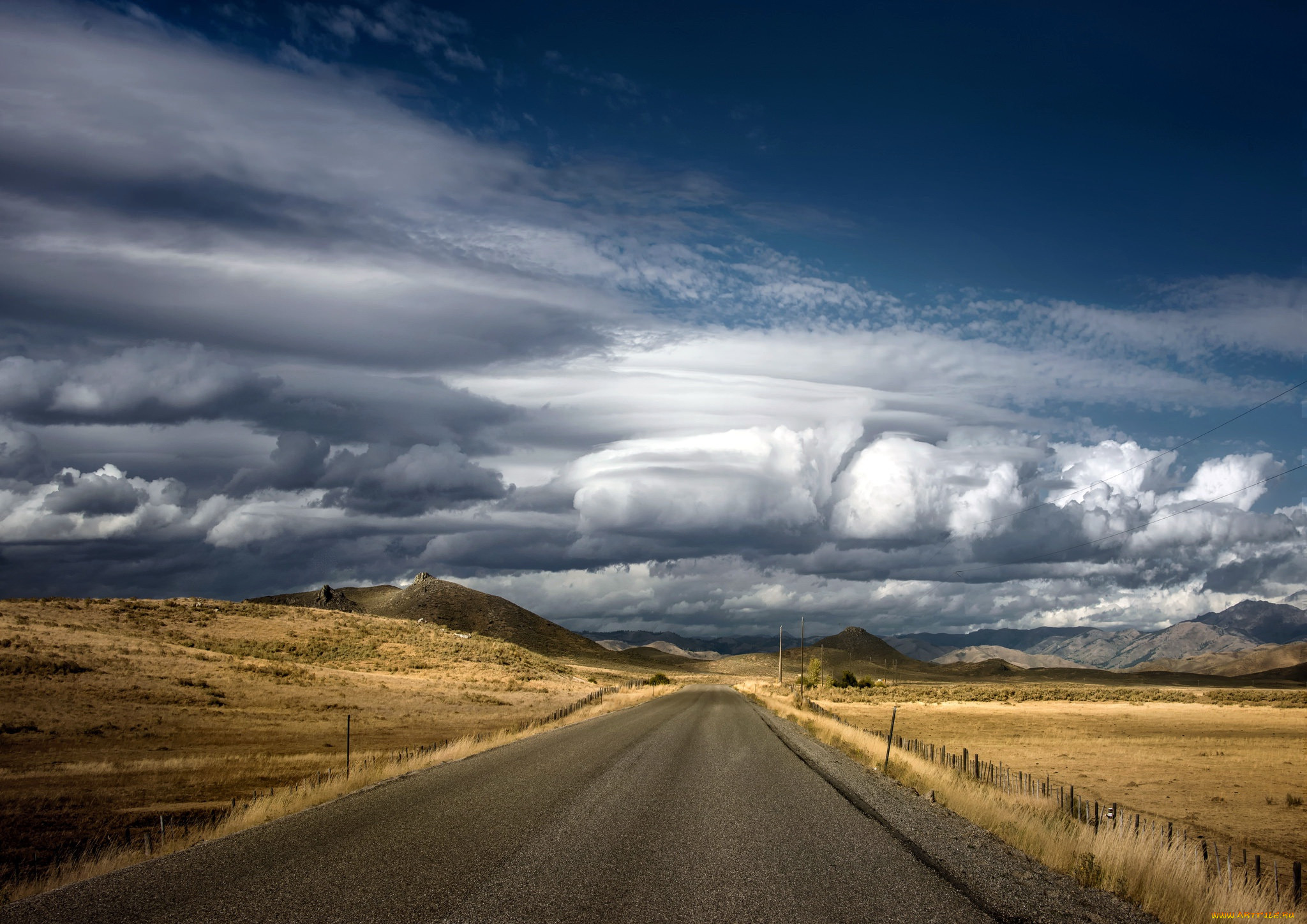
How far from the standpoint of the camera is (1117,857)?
35.8ft

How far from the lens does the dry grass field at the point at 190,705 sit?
19.0 meters

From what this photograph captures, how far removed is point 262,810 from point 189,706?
106 ft

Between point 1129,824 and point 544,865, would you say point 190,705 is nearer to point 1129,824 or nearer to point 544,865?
point 544,865

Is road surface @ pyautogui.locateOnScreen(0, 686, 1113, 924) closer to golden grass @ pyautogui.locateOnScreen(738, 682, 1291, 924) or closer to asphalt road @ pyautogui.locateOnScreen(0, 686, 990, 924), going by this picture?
asphalt road @ pyautogui.locateOnScreen(0, 686, 990, 924)

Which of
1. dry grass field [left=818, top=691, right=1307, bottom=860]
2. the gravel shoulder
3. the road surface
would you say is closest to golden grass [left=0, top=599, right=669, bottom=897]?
the road surface

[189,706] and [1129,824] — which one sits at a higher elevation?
[1129,824]

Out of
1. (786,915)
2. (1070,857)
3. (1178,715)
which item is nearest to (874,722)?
(1178,715)

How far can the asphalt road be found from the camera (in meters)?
8.49

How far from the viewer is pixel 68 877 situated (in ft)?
35.3

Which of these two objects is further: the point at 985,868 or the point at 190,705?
the point at 190,705

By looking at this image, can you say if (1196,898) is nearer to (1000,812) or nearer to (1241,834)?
(1000,812)

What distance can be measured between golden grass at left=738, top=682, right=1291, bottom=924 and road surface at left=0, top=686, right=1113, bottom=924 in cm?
212

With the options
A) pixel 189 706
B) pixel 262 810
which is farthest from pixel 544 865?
pixel 189 706

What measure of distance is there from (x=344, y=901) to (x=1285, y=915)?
1032 centimetres
